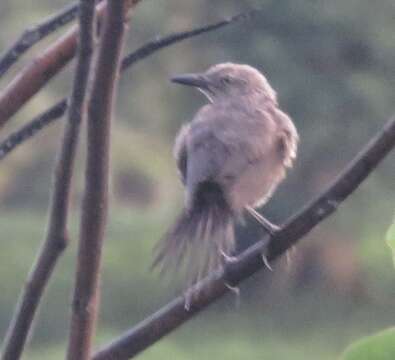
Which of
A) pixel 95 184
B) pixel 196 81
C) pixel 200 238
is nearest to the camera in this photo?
pixel 95 184

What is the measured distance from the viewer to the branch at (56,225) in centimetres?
171

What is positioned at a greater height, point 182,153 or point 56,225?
point 56,225

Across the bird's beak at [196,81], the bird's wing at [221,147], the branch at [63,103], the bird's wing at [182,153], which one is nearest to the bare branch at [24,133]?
the branch at [63,103]

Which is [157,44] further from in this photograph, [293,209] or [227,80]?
[293,209]

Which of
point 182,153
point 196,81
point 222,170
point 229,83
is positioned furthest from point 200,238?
point 229,83

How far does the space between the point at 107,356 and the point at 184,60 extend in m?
12.7

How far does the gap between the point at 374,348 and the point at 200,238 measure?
0.99m

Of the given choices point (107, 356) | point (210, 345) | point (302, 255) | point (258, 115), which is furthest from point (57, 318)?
point (107, 356)

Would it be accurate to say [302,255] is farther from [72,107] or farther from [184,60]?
[72,107]

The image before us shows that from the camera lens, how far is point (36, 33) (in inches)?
82.4

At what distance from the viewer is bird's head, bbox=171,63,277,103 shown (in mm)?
3377

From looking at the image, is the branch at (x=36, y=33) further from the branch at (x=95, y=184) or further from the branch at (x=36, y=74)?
the branch at (x=95, y=184)

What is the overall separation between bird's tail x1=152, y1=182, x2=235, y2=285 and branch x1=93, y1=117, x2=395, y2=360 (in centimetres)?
26

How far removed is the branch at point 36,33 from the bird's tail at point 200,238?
35 centimetres
